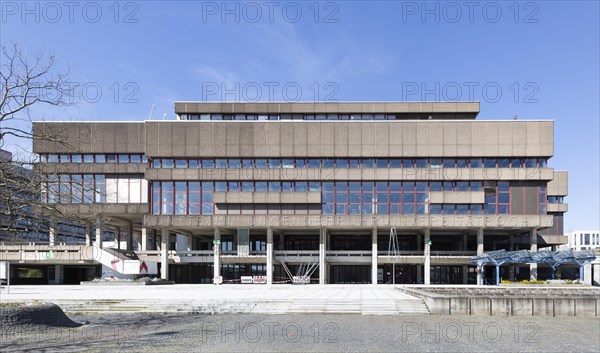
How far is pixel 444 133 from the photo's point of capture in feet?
213

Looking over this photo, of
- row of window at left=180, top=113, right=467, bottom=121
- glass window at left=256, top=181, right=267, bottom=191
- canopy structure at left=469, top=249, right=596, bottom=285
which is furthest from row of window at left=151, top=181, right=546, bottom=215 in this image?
row of window at left=180, top=113, right=467, bottom=121

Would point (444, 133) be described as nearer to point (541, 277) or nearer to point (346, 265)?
point (346, 265)

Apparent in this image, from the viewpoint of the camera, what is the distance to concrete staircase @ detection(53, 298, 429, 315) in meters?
28.6

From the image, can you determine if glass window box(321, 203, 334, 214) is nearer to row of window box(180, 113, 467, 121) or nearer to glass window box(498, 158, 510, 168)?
row of window box(180, 113, 467, 121)

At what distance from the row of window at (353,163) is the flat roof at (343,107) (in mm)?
9488

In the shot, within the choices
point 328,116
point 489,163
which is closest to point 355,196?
point 328,116

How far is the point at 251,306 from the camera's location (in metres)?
30.0

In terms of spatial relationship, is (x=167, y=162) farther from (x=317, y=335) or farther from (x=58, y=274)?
(x=317, y=335)

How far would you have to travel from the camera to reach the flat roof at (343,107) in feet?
240

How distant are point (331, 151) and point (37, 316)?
47496mm

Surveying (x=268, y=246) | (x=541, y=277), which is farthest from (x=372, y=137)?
(x=541, y=277)

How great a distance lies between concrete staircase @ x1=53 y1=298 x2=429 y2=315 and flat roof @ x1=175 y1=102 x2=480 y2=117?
44.2m

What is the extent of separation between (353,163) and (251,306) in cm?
3820

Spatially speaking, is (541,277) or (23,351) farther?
(541,277)
